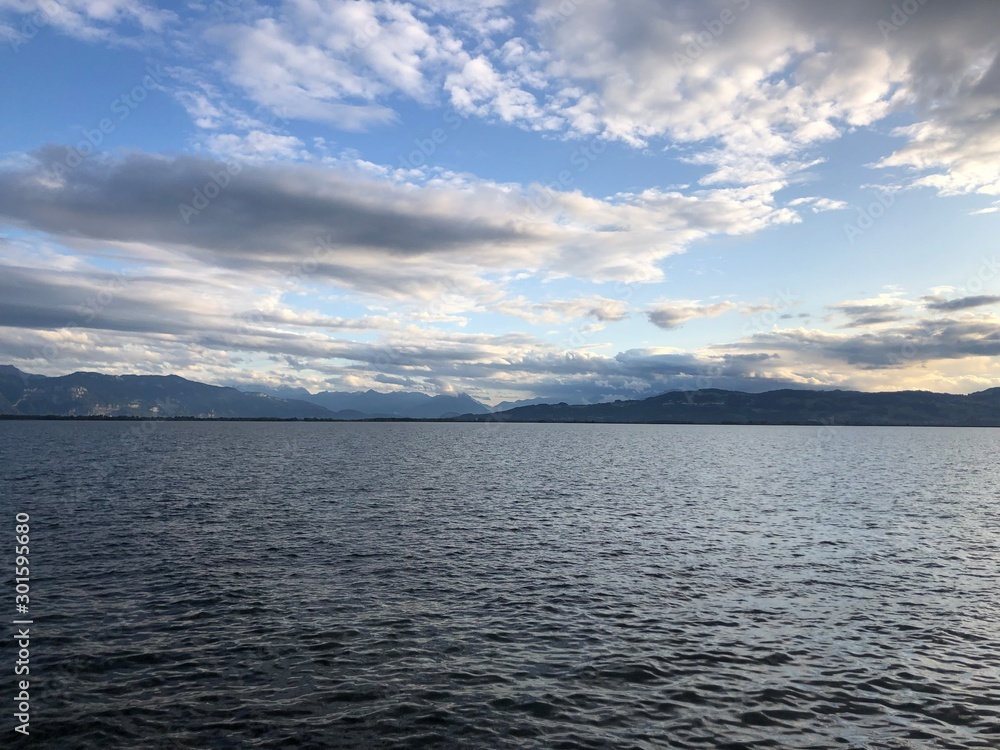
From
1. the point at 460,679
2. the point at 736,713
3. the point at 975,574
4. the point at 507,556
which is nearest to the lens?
the point at 736,713

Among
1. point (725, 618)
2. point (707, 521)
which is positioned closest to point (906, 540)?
point (707, 521)

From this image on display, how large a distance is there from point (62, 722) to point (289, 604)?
46.2 feet

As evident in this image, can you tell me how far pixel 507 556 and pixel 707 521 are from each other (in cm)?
2955

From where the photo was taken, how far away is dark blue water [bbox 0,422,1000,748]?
2162cm

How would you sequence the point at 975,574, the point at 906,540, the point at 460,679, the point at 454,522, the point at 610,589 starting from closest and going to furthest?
the point at 460,679, the point at 610,589, the point at 975,574, the point at 906,540, the point at 454,522

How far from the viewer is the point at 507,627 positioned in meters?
31.5

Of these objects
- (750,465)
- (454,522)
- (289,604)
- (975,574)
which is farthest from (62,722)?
(750,465)

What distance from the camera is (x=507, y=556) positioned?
4794cm

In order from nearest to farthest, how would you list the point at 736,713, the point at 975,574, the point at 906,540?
the point at 736,713, the point at 975,574, the point at 906,540

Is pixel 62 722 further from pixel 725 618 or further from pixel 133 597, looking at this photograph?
pixel 725 618

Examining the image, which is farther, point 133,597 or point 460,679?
point 133,597

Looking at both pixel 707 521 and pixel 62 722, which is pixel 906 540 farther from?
pixel 62 722

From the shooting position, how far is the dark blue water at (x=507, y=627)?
70.9 ft

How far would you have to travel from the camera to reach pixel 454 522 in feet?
208
